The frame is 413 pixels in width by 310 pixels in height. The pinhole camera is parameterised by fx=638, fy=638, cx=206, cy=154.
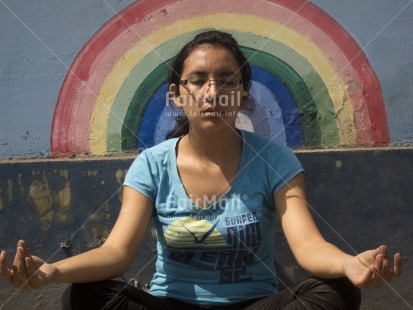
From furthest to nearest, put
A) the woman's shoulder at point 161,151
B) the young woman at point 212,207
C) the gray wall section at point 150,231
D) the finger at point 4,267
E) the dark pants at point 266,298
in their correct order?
the gray wall section at point 150,231
the woman's shoulder at point 161,151
the young woman at point 212,207
the dark pants at point 266,298
the finger at point 4,267

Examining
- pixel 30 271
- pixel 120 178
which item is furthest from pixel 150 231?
pixel 30 271

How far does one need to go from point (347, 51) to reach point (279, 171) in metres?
1.02

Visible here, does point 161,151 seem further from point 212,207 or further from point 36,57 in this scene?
point 36,57

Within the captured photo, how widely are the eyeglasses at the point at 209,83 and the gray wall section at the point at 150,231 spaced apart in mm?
777

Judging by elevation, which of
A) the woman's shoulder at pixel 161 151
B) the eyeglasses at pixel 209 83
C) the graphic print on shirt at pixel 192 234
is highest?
the eyeglasses at pixel 209 83

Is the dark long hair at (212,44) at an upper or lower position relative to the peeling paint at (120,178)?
upper

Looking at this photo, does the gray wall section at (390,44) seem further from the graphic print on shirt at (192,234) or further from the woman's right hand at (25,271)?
the woman's right hand at (25,271)

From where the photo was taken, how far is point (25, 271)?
1.85 metres

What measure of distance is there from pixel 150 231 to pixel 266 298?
1.03 m

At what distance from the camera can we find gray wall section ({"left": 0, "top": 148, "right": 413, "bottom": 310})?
118 inches

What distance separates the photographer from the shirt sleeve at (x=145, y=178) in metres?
2.32

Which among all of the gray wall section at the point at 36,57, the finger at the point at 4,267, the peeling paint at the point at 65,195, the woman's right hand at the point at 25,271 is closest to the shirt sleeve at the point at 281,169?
the woman's right hand at the point at 25,271

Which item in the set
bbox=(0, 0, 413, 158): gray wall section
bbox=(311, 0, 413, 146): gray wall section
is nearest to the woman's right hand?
bbox=(0, 0, 413, 158): gray wall section

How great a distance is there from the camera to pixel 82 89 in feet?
10.2
